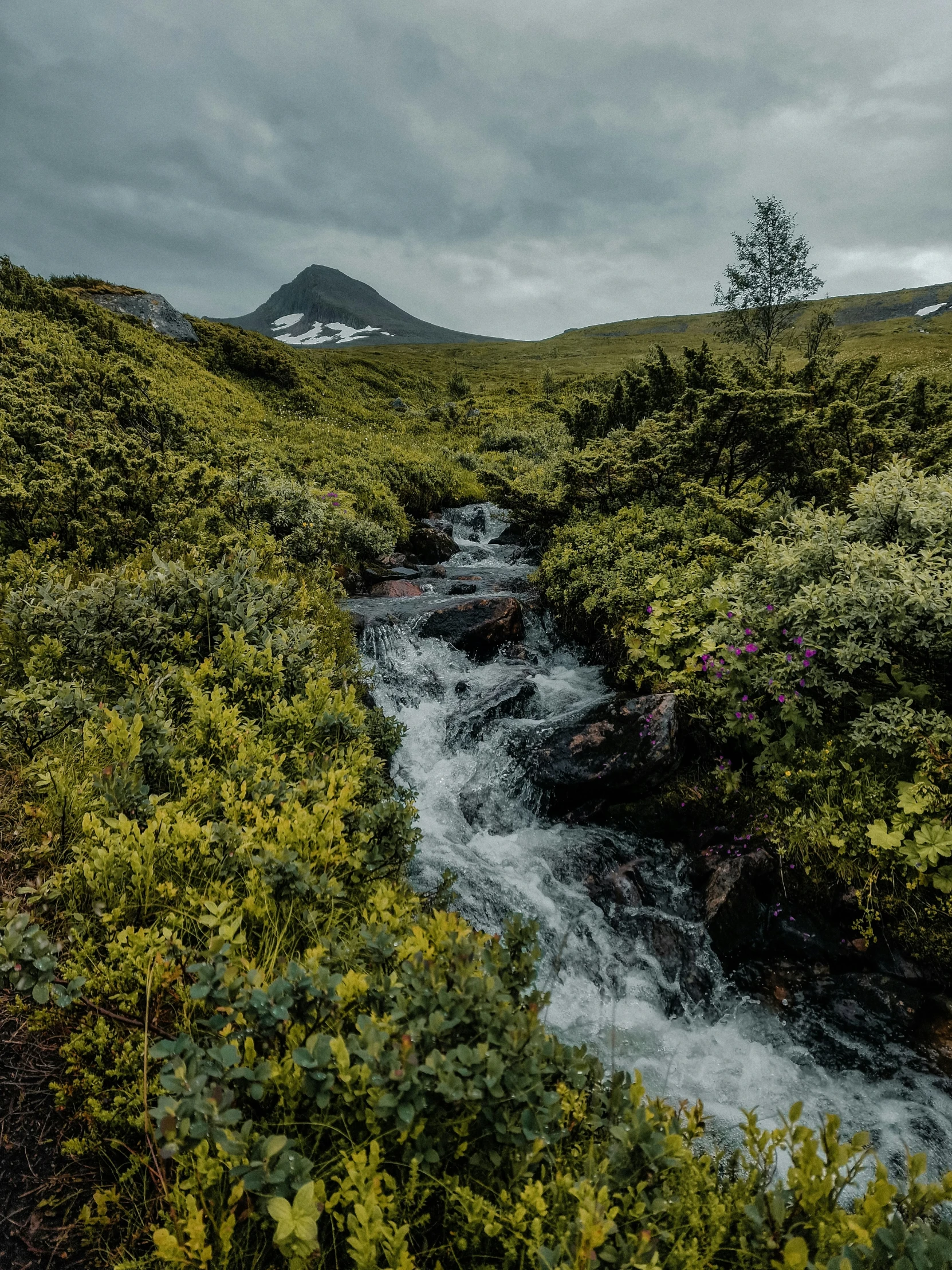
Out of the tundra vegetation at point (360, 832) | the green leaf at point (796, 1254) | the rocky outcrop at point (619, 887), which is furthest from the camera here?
the rocky outcrop at point (619, 887)

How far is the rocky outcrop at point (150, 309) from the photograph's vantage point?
27.9 metres

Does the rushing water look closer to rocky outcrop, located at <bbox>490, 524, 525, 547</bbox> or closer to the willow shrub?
the willow shrub

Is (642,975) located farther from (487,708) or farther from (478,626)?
(478,626)

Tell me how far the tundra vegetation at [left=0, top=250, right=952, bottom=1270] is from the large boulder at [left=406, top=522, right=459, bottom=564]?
17.5 feet

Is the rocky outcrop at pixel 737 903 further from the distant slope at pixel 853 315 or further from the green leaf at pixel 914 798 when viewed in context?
the distant slope at pixel 853 315

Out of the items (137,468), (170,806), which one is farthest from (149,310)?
(170,806)

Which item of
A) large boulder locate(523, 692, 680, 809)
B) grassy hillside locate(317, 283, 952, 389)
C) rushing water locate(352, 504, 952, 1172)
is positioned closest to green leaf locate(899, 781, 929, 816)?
rushing water locate(352, 504, 952, 1172)

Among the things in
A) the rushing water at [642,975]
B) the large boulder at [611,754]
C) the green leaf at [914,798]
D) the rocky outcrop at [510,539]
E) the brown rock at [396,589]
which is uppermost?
the rocky outcrop at [510,539]

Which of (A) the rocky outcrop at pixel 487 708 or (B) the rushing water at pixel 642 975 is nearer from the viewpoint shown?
(B) the rushing water at pixel 642 975

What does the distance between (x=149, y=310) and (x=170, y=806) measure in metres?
35.1

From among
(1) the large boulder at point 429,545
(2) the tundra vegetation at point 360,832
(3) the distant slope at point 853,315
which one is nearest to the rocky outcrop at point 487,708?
(2) the tundra vegetation at point 360,832

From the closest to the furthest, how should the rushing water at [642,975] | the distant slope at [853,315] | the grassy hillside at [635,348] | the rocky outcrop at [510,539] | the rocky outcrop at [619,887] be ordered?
the rushing water at [642,975]
the rocky outcrop at [619,887]
the rocky outcrop at [510,539]
the grassy hillside at [635,348]
the distant slope at [853,315]

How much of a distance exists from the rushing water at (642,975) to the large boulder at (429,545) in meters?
9.51

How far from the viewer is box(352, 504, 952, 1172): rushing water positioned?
187 inches
